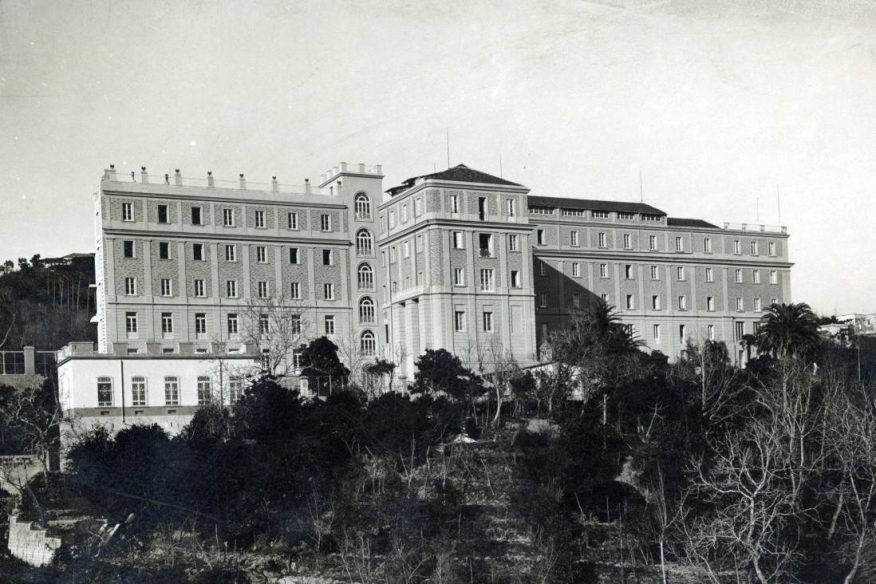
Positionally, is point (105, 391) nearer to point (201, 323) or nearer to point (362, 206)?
point (201, 323)

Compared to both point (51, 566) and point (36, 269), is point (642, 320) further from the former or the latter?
point (51, 566)

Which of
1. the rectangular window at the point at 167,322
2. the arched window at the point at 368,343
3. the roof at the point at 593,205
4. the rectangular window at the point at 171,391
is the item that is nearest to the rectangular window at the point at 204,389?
the rectangular window at the point at 171,391

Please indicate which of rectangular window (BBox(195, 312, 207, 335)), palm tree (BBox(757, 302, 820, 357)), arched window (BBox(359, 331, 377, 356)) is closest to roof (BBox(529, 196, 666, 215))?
arched window (BBox(359, 331, 377, 356))

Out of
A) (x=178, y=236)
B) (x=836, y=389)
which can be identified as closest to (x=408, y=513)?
(x=836, y=389)

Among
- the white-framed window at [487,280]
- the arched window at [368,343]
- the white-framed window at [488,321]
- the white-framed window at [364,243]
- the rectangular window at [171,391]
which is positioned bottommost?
the rectangular window at [171,391]

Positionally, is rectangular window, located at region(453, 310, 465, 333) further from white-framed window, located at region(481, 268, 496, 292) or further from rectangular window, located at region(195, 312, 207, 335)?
rectangular window, located at region(195, 312, 207, 335)

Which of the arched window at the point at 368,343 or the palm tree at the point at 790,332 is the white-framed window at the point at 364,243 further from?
the palm tree at the point at 790,332
